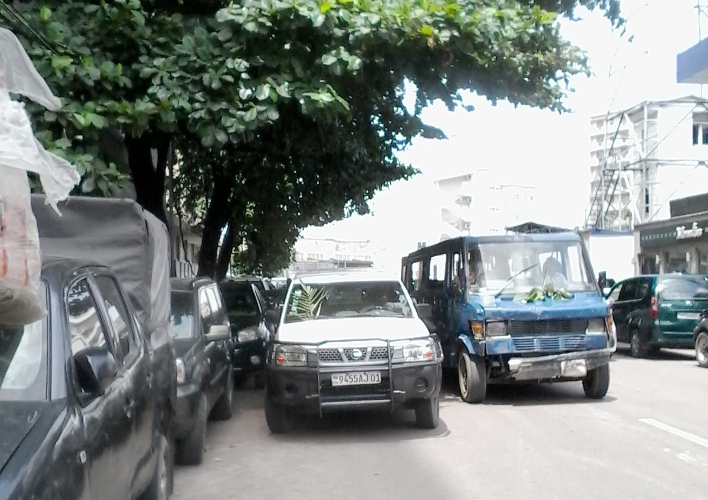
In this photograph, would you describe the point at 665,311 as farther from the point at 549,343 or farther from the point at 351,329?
the point at 351,329

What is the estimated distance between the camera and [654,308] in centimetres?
1609

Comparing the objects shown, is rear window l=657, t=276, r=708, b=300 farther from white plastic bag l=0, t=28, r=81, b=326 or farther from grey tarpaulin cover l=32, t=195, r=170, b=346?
white plastic bag l=0, t=28, r=81, b=326

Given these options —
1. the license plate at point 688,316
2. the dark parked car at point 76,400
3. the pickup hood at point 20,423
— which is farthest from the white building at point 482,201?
the pickup hood at point 20,423

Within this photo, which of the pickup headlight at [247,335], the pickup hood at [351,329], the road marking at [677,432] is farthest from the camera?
the pickup headlight at [247,335]

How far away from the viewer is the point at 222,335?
8672 mm

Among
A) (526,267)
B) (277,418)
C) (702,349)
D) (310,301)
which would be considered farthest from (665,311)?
(277,418)

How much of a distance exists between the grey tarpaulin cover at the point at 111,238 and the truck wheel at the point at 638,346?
1270cm

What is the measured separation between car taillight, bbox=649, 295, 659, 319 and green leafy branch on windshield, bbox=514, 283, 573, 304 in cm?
628

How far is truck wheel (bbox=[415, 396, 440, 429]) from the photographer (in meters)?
8.49

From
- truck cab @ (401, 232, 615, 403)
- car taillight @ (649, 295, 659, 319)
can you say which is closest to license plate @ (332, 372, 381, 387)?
truck cab @ (401, 232, 615, 403)

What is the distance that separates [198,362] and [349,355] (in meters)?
1.52

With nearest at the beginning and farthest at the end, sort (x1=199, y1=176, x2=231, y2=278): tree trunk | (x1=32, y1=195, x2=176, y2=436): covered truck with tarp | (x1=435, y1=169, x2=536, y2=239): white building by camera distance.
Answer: (x1=32, y1=195, x2=176, y2=436): covered truck with tarp < (x1=199, y1=176, x2=231, y2=278): tree trunk < (x1=435, y1=169, x2=536, y2=239): white building

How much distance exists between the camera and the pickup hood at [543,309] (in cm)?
1012

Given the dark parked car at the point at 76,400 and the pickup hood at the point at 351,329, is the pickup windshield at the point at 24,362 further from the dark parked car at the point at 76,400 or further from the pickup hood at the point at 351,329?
the pickup hood at the point at 351,329
